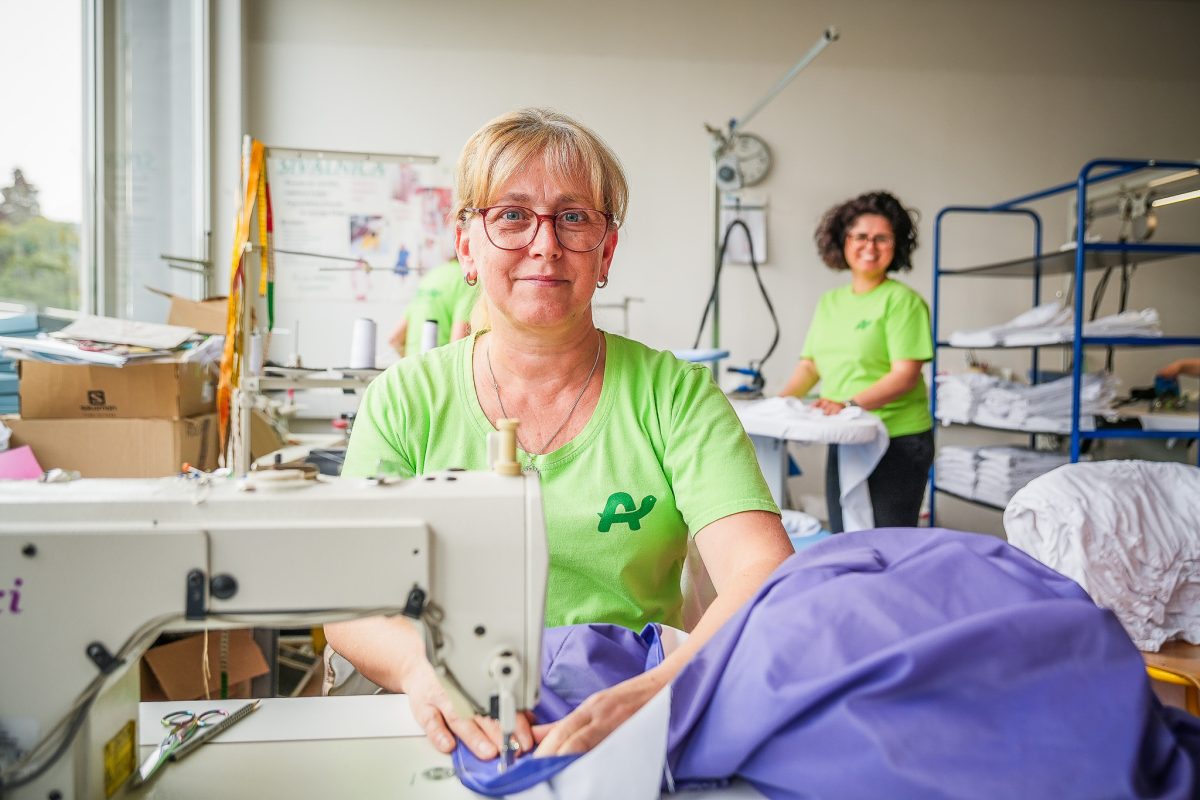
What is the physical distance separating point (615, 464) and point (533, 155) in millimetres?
405

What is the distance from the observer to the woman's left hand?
0.65 meters

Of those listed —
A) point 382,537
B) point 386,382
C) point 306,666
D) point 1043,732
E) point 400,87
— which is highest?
point 400,87

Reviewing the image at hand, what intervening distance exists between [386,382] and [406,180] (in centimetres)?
312

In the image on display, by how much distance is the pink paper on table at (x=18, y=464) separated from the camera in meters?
1.54

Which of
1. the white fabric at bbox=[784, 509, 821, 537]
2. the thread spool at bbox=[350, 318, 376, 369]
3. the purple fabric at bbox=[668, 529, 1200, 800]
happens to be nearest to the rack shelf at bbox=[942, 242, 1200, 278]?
the white fabric at bbox=[784, 509, 821, 537]

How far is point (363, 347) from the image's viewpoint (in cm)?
253

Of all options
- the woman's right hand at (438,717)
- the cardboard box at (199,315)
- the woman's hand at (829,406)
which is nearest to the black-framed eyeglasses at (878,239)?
the woman's hand at (829,406)

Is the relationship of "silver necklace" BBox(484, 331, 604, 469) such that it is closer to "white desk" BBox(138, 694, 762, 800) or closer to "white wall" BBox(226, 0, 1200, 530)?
"white desk" BBox(138, 694, 762, 800)

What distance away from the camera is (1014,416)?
3.24 m

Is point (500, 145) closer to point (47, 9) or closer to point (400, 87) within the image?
point (47, 9)

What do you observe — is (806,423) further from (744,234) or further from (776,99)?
(776,99)

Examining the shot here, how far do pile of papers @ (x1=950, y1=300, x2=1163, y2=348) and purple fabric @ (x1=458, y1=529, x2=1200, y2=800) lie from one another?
2.62 m

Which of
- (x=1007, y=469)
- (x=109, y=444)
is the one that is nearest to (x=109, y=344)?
(x=109, y=444)

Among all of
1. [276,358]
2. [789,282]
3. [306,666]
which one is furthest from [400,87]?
[306,666]
